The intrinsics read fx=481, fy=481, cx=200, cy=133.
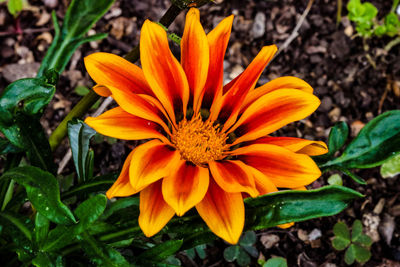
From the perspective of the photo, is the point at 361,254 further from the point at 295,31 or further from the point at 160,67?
the point at 160,67

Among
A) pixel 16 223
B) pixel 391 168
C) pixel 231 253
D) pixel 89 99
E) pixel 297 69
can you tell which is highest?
pixel 89 99

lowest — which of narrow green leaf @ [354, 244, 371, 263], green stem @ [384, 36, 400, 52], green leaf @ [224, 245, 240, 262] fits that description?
narrow green leaf @ [354, 244, 371, 263]

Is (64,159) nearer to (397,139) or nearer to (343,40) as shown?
(397,139)

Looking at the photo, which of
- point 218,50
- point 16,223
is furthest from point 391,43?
point 16,223

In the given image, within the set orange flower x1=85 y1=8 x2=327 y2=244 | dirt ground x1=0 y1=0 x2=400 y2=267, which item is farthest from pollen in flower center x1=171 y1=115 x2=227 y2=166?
dirt ground x1=0 y1=0 x2=400 y2=267

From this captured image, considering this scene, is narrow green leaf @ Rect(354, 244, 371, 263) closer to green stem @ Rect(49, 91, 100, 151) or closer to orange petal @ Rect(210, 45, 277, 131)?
orange petal @ Rect(210, 45, 277, 131)

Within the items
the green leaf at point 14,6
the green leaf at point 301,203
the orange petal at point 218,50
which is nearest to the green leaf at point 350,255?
the green leaf at point 301,203
